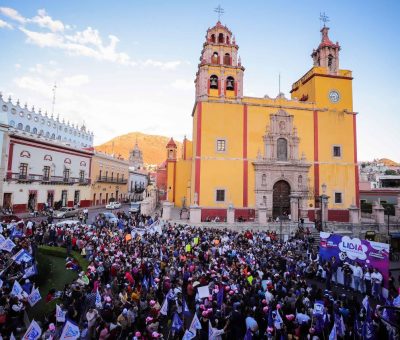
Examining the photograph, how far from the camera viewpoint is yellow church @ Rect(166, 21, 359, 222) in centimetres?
2764

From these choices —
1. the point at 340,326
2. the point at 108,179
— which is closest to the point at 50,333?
the point at 340,326

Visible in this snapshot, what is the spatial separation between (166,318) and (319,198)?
22.9 metres

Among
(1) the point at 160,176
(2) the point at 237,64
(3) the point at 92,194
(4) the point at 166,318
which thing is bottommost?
(4) the point at 166,318

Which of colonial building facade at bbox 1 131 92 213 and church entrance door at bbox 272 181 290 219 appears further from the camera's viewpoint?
colonial building facade at bbox 1 131 92 213

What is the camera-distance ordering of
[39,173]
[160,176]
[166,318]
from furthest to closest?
[160,176] < [39,173] < [166,318]

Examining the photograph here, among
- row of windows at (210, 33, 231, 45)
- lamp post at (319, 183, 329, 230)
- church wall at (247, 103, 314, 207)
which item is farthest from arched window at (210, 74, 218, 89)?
lamp post at (319, 183, 329, 230)

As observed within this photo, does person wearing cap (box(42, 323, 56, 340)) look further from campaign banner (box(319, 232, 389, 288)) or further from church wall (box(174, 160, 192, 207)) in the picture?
church wall (box(174, 160, 192, 207))

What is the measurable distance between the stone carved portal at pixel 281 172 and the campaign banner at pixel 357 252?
12213 mm

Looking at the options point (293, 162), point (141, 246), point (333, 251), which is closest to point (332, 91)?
point (293, 162)

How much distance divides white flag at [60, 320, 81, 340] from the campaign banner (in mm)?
11782

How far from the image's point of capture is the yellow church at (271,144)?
2764 centimetres

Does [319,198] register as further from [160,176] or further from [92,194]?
[92,194]

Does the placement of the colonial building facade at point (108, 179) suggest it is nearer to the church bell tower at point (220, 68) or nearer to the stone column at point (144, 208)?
the stone column at point (144, 208)

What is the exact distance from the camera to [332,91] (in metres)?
30.4
